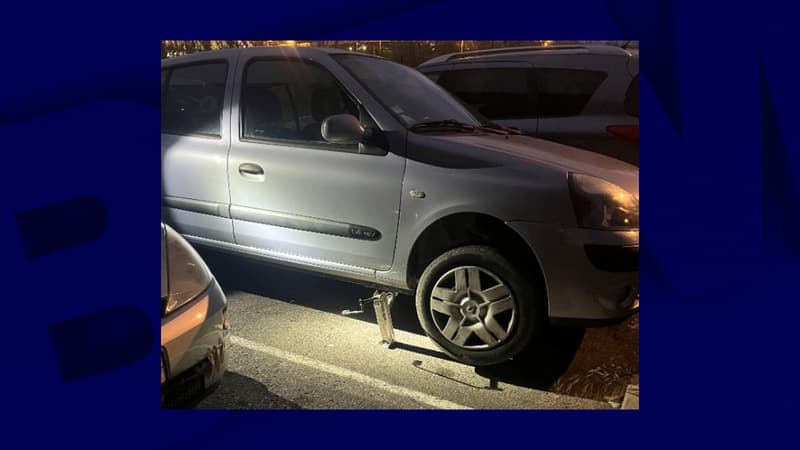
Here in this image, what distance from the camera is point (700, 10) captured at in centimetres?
284

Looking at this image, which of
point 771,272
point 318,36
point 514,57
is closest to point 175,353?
point 318,36

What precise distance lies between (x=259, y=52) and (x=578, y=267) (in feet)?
5.19

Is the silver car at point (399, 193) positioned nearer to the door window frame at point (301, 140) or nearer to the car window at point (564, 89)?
the door window frame at point (301, 140)

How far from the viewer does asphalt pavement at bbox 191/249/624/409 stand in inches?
111

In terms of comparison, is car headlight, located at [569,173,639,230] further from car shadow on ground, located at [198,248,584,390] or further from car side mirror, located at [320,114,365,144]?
car side mirror, located at [320,114,365,144]

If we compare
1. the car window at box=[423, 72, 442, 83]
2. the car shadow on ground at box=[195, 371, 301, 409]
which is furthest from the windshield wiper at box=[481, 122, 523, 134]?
the car shadow on ground at box=[195, 371, 301, 409]

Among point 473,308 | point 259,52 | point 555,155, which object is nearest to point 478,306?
point 473,308

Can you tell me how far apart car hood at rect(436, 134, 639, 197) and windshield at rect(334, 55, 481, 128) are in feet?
0.41

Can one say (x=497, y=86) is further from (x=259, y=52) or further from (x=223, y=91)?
(x=223, y=91)

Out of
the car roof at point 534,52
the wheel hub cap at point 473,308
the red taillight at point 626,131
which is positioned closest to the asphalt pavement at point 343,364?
the wheel hub cap at point 473,308

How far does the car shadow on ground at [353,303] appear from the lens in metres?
2.76

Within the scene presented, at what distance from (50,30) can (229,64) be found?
77 centimetres

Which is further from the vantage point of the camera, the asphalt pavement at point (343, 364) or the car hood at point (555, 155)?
the asphalt pavement at point (343, 364)

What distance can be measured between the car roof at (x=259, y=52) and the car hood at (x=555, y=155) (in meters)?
0.59
